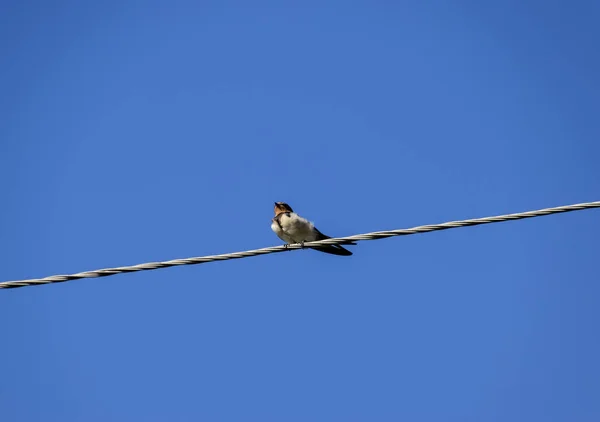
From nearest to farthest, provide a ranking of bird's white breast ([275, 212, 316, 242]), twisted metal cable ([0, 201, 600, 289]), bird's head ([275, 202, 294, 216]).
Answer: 1. twisted metal cable ([0, 201, 600, 289])
2. bird's white breast ([275, 212, 316, 242])
3. bird's head ([275, 202, 294, 216])

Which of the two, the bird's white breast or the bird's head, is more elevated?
the bird's head

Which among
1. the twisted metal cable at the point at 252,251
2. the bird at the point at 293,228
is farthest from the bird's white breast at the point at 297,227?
the twisted metal cable at the point at 252,251

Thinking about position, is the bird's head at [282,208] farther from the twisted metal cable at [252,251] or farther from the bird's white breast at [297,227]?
the twisted metal cable at [252,251]

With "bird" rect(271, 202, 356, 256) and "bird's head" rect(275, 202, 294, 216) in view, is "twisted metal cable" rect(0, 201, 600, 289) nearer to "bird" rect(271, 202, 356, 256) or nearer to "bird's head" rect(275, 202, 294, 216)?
"bird" rect(271, 202, 356, 256)

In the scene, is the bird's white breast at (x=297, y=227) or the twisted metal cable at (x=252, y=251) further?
the bird's white breast at (x=297, y=227)

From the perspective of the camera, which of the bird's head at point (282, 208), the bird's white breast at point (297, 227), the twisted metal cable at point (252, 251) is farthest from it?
the bird's head at point (282, 208)

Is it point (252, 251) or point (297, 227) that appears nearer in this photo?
point (252, 251)

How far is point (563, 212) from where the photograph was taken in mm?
6062

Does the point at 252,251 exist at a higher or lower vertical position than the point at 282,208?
lower

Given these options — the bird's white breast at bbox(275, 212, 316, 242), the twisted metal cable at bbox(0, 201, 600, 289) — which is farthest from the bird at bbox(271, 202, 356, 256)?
the twisted metal cable at bbox(0, 201, 600, 289)

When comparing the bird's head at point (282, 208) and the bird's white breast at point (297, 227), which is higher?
the bird's head at point (282, 208)

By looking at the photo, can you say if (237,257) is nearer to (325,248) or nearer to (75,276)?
(75,276)

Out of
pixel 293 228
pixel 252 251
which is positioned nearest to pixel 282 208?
pixel 293 228

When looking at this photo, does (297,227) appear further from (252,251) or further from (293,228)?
(252,251)
